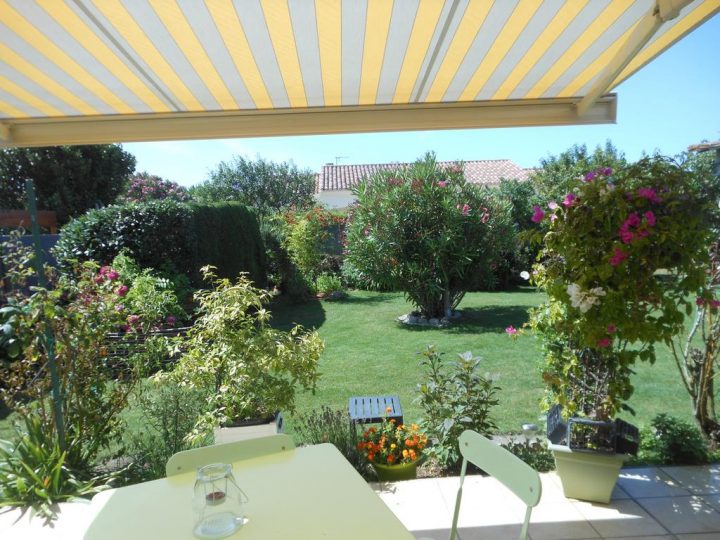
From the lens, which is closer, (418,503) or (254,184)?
(418,503)

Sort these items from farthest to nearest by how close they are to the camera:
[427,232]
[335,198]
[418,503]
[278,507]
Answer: [335,198] < [427,232] < [418,503] < [278,507]

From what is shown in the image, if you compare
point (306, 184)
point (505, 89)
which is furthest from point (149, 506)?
point (306, 184)

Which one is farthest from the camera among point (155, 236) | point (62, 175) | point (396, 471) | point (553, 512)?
point (62, 175)

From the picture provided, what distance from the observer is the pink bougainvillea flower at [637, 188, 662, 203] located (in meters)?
3.28

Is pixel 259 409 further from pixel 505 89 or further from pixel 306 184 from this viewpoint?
pixel 306 184

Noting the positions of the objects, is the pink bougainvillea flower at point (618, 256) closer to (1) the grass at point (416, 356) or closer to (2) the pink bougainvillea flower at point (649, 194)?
(2) the pink bougainvillea flower at point (649, 194)

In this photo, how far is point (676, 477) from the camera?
154 inches

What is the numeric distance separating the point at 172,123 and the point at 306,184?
23.8 meters

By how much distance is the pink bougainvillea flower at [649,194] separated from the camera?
328 centimetres

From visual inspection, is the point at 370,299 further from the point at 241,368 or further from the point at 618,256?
the point at 618,256

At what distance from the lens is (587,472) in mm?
3562

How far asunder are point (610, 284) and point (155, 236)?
748cm

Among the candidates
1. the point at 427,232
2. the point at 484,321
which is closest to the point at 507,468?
the point at 427,232

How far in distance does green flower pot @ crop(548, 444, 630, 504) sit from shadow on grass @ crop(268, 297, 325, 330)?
6.49 meters
